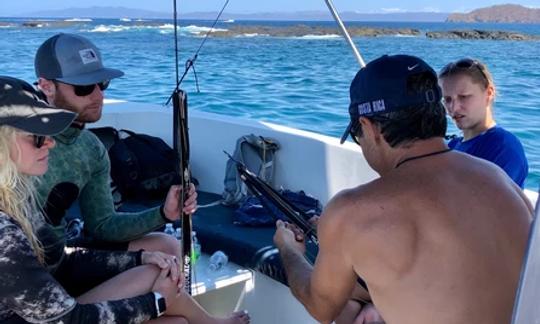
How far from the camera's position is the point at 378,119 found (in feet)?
4.66

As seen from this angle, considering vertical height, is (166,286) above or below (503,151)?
below

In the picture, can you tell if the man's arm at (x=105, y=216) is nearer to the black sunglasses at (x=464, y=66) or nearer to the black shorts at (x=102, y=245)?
the black shorts at (x=102, y=245)

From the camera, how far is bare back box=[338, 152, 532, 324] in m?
1.27

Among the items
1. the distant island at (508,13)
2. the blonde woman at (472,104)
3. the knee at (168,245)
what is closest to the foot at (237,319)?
the knee at (168,245)

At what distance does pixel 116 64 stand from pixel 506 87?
961 cm

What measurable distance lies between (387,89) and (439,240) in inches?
13.9

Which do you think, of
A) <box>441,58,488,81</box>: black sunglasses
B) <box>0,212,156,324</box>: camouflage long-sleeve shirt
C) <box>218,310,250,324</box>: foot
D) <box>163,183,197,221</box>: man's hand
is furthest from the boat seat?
<box>0,212,156,324</box>: camouflage long-sleeve shirt

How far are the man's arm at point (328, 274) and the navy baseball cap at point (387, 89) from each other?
0.22 metres

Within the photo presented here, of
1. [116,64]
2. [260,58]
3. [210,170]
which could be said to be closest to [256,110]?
[210,170]

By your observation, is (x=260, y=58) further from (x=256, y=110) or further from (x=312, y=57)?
(x=256, y=110)

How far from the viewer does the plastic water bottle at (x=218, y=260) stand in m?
2.74

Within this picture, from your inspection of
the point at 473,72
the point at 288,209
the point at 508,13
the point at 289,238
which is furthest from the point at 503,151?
the point at 508,13

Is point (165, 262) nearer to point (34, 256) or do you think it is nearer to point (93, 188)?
point (93, 188)

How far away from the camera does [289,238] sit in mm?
1960
